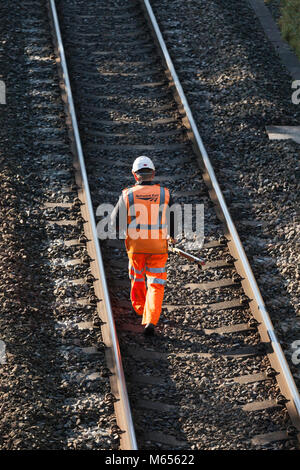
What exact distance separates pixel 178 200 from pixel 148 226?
6.97 ft

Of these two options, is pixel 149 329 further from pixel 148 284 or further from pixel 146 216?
pixel 146 216

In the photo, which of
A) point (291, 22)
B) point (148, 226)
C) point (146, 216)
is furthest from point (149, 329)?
point (291, 22)

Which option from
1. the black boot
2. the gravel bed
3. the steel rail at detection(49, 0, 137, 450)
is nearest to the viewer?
the steel rail at detection(49, 0, 137, 450)

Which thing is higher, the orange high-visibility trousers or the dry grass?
the dry grass

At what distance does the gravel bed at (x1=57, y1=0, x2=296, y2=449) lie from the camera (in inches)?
285

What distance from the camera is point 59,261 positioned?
29.9ft

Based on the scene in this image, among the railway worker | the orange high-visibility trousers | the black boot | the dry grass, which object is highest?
the dry grass

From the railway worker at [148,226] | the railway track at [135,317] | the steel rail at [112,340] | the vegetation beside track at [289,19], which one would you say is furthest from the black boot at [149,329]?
the vegetation beside track at [289,19]

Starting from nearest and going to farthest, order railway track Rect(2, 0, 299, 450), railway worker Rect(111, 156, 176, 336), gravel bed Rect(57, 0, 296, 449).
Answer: railway track Rect(2, 0, 299, 450), gravel bed Rect(57, 0, 296, 449), railway worker Rect(111, 156, 176, 336)

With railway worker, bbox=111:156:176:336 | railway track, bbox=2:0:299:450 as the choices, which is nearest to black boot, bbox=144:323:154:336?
railway worker, bbox=111:156:176:336

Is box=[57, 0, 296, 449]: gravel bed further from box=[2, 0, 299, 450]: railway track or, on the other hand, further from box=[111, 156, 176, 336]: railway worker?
box=[111, 156, 176, 336]: railway worker

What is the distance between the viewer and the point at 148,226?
325 inches

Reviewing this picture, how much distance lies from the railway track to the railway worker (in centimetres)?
40
